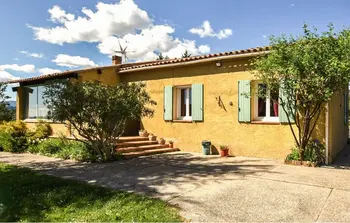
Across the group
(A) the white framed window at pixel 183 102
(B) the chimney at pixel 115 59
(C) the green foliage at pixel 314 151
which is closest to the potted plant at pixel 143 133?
(A) the white framed window at pixel 183 102

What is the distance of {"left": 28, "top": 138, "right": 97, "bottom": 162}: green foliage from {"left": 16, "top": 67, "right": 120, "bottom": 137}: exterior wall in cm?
73

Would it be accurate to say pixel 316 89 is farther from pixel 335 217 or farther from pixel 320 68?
pixel 335 217

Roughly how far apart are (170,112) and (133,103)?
11.3 feet

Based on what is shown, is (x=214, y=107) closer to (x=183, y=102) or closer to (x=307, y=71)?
(x=183, y=102)

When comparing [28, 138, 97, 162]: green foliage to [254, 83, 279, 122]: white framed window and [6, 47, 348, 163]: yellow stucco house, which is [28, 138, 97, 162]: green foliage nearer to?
[6, 47, 348, 163]: yellow stucco house

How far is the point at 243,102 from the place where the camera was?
33.7ft

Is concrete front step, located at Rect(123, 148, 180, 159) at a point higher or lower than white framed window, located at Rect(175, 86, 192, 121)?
lower

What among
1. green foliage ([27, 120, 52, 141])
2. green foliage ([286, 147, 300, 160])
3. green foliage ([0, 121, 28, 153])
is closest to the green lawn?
green foliage ([286, 147, 300, 160])

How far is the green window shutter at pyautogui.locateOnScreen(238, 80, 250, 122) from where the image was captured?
10141 mm

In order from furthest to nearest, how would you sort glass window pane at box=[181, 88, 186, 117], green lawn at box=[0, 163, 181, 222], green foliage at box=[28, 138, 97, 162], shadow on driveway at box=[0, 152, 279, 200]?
glass window pane at box=[181, 88, 186, 117], green foliage at box=[28, 138, 97, 162], shadow on driveway at box=[0, 152, 279, 200], green lawn at box=[0, 163, 181, 222]

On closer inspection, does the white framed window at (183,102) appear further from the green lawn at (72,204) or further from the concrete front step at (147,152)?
the green lawn at (72,204)

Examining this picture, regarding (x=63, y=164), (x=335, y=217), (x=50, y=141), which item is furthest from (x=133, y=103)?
(x=335, y=217)

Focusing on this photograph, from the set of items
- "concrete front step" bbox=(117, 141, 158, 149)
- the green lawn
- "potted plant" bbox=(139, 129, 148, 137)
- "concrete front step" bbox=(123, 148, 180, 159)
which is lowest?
A: the green lawn

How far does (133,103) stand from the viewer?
30.1 feet
